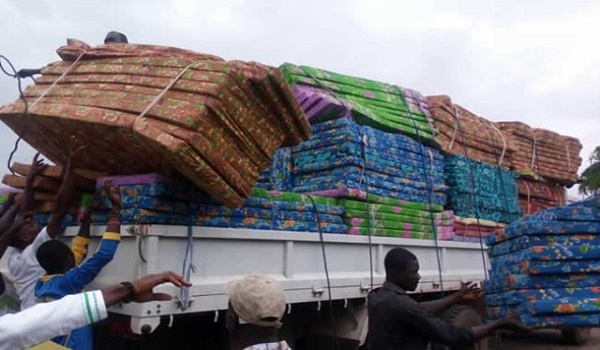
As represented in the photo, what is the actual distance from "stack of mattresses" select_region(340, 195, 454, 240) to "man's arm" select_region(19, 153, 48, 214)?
7.90 ft

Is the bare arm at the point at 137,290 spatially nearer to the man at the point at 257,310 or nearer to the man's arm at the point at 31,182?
the man at the point at 257,310

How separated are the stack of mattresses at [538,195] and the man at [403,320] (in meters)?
4.64

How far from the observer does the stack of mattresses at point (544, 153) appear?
751 centimetres

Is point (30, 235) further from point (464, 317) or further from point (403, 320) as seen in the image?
point (464, 317)

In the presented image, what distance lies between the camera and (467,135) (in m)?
6.66

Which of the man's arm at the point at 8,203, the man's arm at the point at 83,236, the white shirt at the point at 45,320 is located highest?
the man's arm at the point at 8,203

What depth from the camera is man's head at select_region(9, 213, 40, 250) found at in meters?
3.91

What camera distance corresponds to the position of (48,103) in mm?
3734

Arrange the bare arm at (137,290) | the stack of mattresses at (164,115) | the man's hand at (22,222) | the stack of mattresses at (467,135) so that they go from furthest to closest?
1. the stack of mattresses at (467,135)
2. the man's hand at (22,222)
3. the stack of mattresses at (164,115)
4. the bare arm at (137,290)

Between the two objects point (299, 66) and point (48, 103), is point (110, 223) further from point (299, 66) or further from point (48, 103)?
point (299, 66)

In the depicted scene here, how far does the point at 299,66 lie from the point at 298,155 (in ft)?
2.82

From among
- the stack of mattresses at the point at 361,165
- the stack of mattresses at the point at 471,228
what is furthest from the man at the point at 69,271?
A: the stack of mattresses at the point at 471,228

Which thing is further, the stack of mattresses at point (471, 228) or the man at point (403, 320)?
the stack of mattresses at point (471, 228)

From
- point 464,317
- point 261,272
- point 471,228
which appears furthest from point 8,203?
point 471,228
